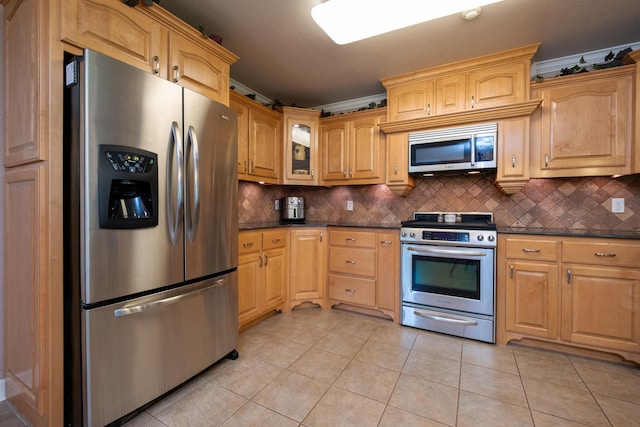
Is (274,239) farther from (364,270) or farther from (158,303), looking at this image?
(158,303)

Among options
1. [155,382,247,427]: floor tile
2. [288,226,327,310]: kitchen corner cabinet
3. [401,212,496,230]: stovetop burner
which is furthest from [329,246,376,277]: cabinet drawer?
[155,382,247,427]: floor tile

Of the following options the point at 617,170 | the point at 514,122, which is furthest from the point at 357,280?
the point at 617,170

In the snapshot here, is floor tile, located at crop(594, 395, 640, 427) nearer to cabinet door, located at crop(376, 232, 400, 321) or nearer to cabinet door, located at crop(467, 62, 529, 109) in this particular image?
cabinet door, located at crop(376, 232, 400, 321)

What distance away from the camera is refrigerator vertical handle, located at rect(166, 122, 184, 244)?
1.52 m

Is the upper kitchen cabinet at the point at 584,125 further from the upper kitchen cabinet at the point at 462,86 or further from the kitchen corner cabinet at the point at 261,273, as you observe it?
the kitchen corner cabinet at the point at 261,273

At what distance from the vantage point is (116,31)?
1.48 m

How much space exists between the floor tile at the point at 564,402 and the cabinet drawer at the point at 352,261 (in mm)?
1450

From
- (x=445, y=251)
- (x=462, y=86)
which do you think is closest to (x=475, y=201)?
(x=445, y=251)

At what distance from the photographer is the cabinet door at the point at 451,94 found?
8.52 ft

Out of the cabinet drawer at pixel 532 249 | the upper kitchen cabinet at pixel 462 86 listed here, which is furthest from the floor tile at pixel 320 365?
the upper kitchen cabinet at pixel 462 86

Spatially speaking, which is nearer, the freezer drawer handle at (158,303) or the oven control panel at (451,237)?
the freezer drawer handle at (158,303)

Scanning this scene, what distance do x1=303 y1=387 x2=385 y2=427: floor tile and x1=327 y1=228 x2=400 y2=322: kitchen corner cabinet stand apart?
4.06ft

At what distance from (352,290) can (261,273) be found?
980 millimetres

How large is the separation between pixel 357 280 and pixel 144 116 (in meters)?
2.33
